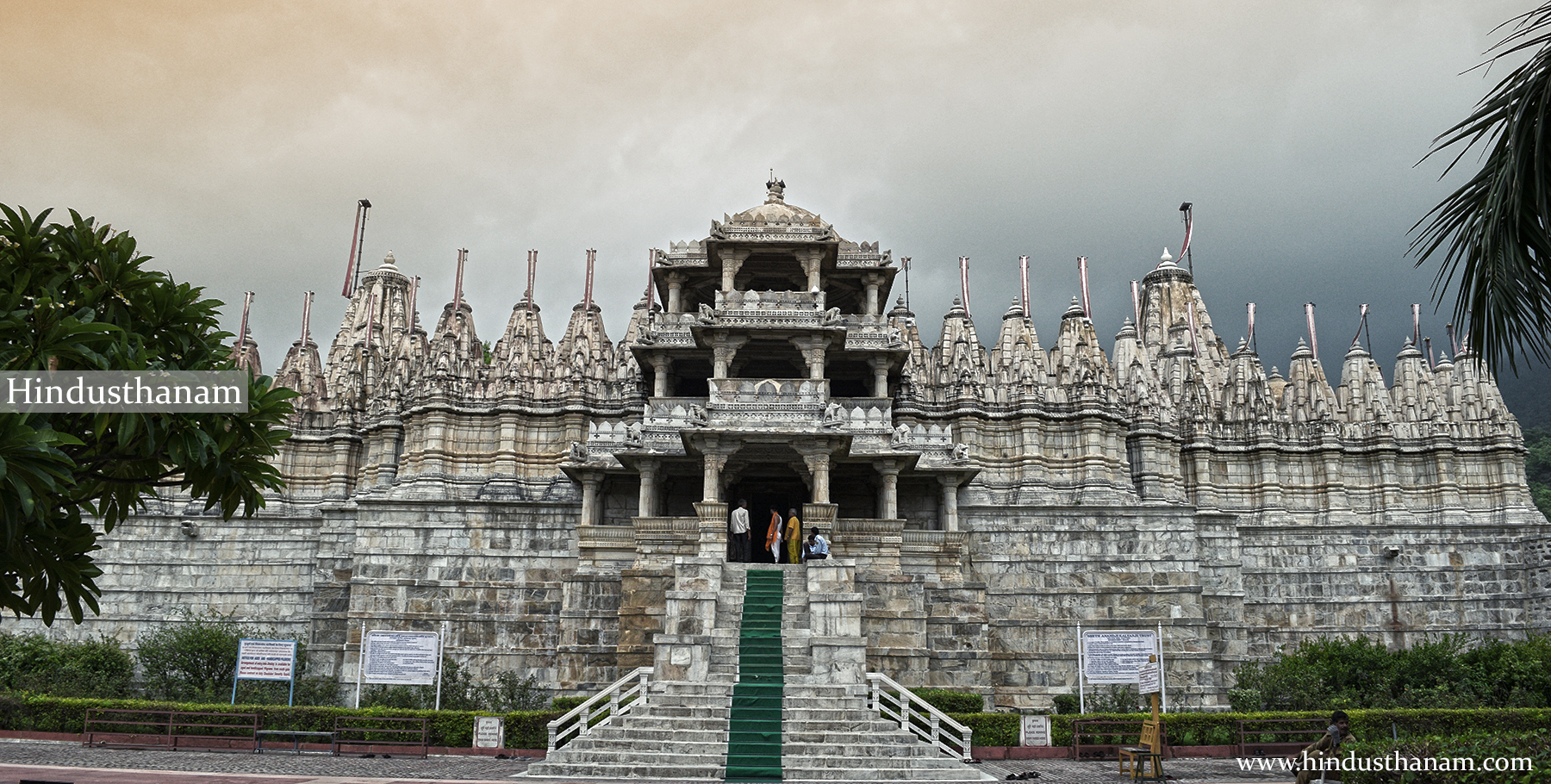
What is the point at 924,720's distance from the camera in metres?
20.5

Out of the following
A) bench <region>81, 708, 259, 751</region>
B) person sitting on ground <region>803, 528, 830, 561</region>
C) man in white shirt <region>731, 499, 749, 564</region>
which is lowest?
bench <region>81, 708, 259, 751</region>

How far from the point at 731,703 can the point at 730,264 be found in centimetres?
1554

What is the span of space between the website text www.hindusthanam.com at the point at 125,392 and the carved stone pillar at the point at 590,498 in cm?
2008

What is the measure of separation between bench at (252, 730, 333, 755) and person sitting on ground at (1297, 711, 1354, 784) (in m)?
17.7

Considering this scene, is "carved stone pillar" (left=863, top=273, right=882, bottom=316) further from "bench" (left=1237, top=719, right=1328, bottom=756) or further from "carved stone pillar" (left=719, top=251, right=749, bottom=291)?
"bench" (left=1237, top=719, right=1328, bottom=756)

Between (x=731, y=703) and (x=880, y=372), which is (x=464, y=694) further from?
(x=880, y=372)

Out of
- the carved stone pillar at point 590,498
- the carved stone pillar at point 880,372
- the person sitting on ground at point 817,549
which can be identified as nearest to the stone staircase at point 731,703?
the person sitting on ground at point 817,549

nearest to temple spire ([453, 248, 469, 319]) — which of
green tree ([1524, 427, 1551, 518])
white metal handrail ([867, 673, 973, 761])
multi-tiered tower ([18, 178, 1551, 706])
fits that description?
multi-tiered tower ([18, 178, 1551, 706])

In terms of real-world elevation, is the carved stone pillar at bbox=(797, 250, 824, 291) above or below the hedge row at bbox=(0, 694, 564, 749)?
above

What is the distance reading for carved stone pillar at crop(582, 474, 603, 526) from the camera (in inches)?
1200

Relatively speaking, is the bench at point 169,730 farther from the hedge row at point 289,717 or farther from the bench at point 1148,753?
the bench at point 1148,753

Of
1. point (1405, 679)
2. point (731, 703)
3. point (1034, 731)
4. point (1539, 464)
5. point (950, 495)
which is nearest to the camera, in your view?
point (731, 703)

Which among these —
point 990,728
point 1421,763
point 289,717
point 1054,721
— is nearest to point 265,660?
point 289,717

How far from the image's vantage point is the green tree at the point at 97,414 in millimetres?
9359
